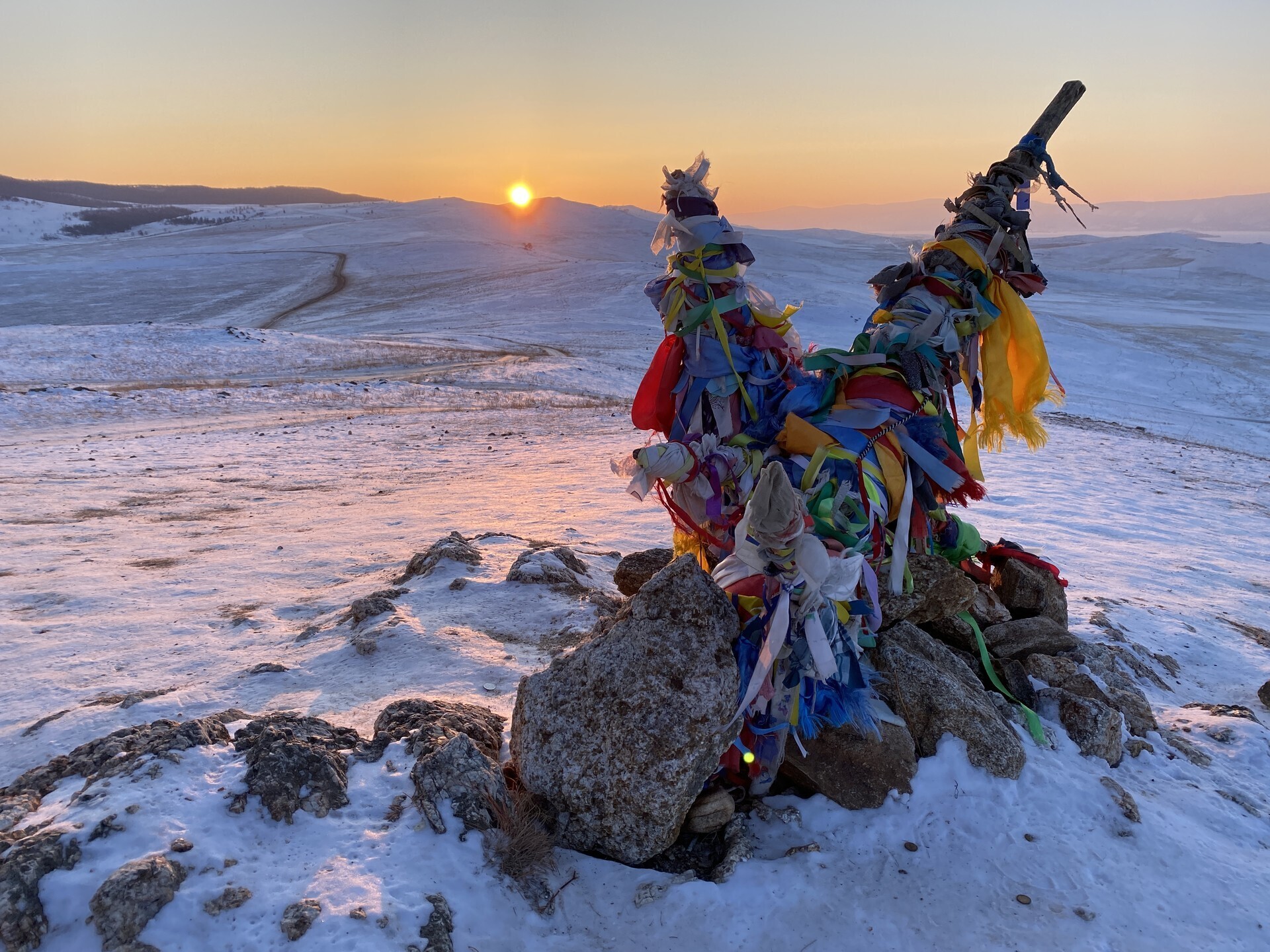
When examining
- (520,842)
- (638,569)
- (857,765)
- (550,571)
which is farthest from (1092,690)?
(550,571)

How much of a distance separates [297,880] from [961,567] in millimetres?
3660

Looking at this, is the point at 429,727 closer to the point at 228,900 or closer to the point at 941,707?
the point at 228,900

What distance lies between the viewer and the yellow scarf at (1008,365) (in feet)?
13.1

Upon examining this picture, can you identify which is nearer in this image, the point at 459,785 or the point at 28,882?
the point at 28,882

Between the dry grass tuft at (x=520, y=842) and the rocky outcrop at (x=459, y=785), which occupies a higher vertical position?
the rocky outcrop at (x=459, y=785)

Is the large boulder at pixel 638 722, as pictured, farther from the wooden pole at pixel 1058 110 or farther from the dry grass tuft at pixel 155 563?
the dry grass tuft at pixel 155 563

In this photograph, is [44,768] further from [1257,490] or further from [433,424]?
[1257,490]

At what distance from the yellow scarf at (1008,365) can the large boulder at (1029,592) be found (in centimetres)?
103

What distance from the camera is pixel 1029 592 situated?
4.75m

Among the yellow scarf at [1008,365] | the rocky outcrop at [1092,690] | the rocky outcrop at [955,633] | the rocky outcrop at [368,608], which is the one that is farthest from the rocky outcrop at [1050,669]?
the rocky outcrop at [368,608]

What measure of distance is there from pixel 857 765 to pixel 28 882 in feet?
9.49

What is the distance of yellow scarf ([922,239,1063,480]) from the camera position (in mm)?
3980

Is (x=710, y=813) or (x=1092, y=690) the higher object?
(x=1092, y=690)

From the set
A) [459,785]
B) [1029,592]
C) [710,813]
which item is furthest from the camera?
[1029,592]
